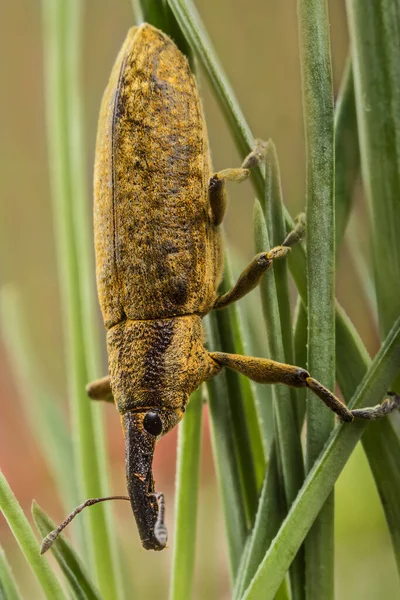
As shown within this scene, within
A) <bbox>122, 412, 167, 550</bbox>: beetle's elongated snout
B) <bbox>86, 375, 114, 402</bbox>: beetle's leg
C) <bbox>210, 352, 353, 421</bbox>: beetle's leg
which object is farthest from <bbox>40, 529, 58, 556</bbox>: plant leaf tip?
<bbox>86, 375, 114, 402</bbox>: beetle's leg

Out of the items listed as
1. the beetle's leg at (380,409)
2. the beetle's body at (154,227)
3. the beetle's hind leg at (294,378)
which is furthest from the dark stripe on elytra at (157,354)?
the beetle's leg at (380,409)

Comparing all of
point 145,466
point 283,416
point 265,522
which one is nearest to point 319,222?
point 283,416

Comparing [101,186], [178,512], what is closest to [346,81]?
[101,186]

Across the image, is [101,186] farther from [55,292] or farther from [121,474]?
[55,292]

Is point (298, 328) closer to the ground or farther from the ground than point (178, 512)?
farther from the ground

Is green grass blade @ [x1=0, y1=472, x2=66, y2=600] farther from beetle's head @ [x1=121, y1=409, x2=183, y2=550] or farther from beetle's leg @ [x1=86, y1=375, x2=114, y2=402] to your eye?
beetle's leg @ [x1=86, y1=375, x2=114, y2=402]
